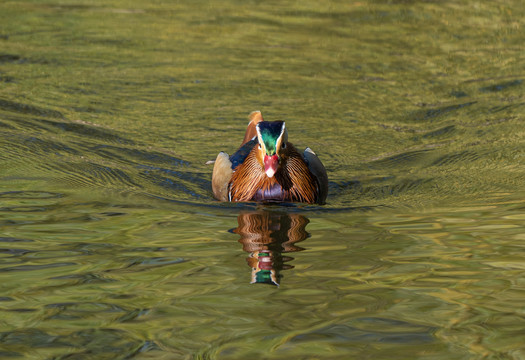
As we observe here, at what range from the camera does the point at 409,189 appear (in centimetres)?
818

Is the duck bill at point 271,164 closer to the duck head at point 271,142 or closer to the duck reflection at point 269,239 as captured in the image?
the duck head at point 271,142

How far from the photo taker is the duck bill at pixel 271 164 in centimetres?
697

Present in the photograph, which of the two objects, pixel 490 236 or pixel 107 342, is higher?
pixel 490 236

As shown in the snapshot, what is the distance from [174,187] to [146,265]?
116 inches

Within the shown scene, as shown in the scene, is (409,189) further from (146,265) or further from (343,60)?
(343,60)

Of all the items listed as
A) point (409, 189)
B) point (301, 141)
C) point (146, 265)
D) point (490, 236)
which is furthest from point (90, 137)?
point (490, 236)

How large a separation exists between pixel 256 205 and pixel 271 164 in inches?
20.0

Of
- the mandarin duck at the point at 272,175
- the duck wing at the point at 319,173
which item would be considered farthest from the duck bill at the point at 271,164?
the duck wing at the point at 319,173

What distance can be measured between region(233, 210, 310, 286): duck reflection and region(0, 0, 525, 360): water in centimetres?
3

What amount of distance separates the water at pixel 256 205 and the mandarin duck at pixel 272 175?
26 cm

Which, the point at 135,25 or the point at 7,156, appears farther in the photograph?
the point at 135,25

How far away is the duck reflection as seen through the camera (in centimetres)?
534

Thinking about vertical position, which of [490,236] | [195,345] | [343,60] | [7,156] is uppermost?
[343,60]

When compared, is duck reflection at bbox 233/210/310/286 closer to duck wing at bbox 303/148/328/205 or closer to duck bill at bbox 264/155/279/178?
duck bill at bbox 264/155/279/178
